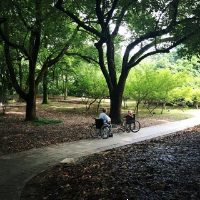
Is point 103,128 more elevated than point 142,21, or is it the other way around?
point 142,21

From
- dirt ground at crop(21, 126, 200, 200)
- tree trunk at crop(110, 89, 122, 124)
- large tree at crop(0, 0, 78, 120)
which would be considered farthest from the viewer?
tree trunk at crop(110, 89, 122, 124)

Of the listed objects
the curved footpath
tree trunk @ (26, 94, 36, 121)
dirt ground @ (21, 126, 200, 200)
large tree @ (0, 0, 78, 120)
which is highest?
large tree @ (0, 0, 78, 120)

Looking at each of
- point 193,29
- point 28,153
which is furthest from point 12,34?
point 193,29

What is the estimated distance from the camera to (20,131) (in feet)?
39.1

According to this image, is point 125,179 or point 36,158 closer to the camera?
point 125,179

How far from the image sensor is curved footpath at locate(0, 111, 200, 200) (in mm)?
5337

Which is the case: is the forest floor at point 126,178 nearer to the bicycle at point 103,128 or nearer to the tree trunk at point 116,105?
the bicycle at point 103,128

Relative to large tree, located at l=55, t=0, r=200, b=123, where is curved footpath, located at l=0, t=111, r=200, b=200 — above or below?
below

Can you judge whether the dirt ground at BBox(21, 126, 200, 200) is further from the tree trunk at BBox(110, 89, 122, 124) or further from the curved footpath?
the tree trunk at BBox(110, 89, 122, 124)

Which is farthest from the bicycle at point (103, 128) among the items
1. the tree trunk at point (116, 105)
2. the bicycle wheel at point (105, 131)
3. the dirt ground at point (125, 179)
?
the tree trunk at point (116, 105)

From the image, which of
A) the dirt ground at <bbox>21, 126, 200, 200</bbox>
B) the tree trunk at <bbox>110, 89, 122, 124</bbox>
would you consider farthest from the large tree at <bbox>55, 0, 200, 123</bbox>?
the dirt ground at <bbox>21, 126, 200, 200</bbox>

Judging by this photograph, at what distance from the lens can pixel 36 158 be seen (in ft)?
25.0

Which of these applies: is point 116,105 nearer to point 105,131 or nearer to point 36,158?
point 105,131

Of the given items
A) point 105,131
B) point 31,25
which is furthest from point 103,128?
point 31,25
